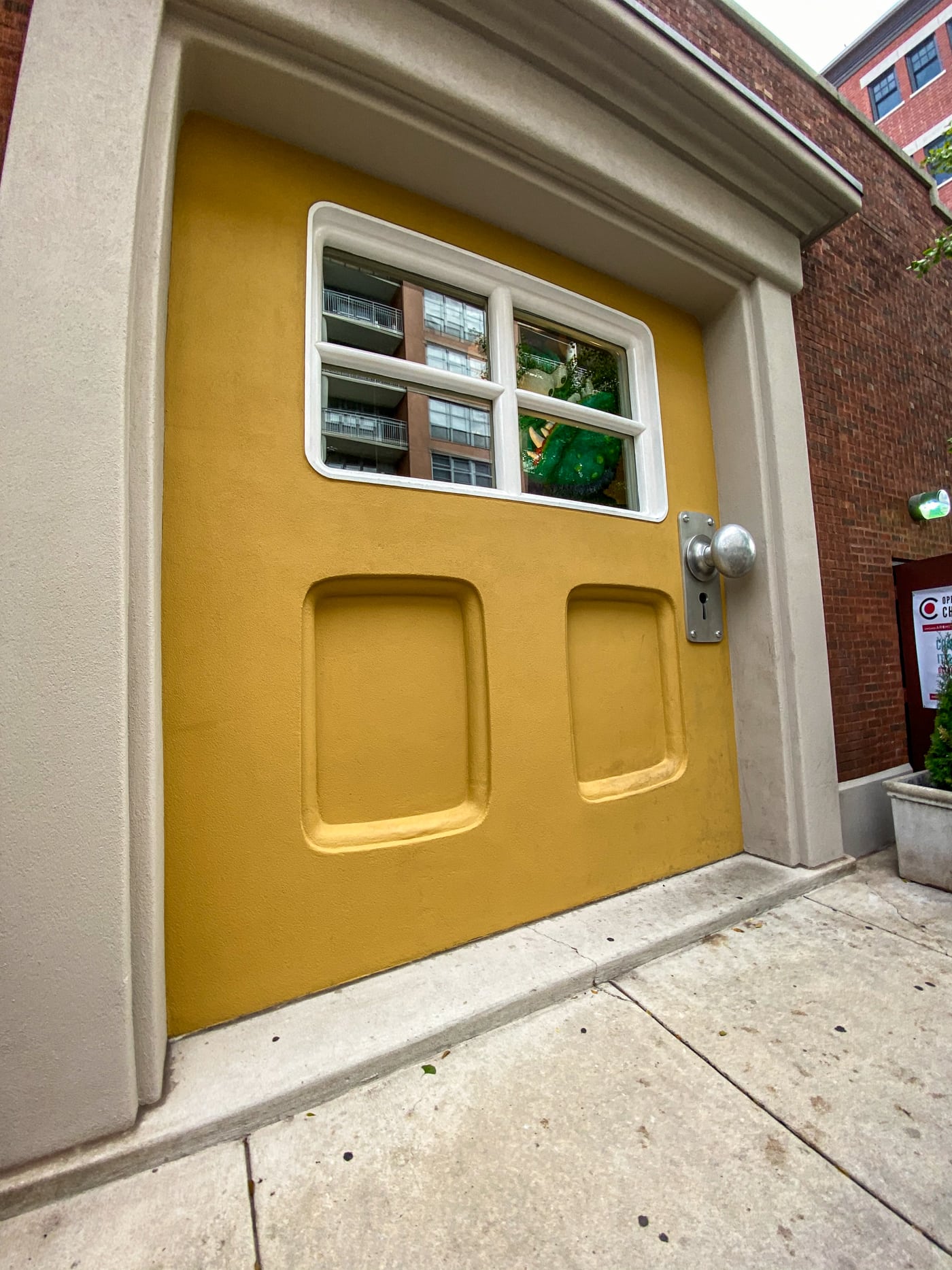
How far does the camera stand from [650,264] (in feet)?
11.1

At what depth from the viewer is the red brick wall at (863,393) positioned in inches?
149

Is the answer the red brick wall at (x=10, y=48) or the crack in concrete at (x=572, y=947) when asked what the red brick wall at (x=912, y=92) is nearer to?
the red brick wall at (x=10, y=48)

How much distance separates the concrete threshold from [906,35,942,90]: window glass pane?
1179 inches

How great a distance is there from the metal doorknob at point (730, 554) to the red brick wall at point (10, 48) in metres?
3.49

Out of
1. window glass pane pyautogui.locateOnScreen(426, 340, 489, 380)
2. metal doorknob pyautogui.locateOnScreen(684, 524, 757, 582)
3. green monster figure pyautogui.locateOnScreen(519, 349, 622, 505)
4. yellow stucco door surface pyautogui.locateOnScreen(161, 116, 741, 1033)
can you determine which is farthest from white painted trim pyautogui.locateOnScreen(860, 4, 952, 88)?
window glass pane pyautogui.locateOnScreen(426, 340, 489, 380)

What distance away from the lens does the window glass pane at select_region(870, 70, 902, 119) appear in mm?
20062

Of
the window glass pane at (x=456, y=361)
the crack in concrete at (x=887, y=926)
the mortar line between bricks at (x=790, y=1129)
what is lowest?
the mortar line between bricks at (x=790, y=1129)

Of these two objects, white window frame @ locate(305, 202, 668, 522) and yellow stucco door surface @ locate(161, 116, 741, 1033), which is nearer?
yellow stucco door surface @ locate(161, 116, 741, 1033)

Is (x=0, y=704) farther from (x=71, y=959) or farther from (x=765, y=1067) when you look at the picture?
(x=765, y=1067)

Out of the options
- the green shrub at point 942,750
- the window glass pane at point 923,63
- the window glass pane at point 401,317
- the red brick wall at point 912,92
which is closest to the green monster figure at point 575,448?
the window glass pane at point 401,317

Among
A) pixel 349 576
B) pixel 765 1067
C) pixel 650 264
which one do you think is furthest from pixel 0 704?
pixel 650 264

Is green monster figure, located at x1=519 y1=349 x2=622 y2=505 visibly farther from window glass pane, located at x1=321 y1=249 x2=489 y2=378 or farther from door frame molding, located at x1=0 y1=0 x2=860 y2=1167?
door frame molding, located at x1=0 y1=0 x2=860 y2=1167

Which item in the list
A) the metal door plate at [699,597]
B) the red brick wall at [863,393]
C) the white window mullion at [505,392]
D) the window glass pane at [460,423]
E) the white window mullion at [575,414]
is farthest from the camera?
the red brick wall at [863,393]

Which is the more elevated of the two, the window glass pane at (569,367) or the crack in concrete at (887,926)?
the window glass pane at (569,367)
